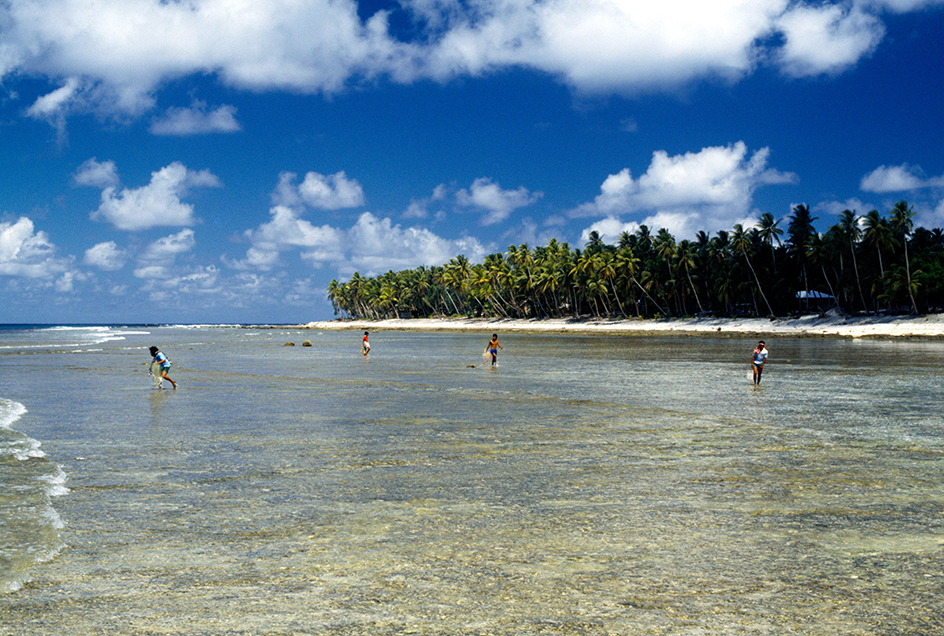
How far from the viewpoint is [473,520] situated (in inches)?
300

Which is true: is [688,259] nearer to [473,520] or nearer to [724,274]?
[724,274]

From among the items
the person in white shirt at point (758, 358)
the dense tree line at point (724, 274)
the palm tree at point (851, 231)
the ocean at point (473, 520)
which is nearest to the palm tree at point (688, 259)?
the dense tree line at point (724, 274)

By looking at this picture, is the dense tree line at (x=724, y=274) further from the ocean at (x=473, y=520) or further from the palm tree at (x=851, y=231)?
the ocean at (x=473, y=520)

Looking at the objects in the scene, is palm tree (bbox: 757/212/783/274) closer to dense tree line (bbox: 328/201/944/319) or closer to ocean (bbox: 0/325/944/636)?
dense tree line (bbox: 328/201/944/319)

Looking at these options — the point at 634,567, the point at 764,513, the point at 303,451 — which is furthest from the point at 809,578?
the point at 303,451

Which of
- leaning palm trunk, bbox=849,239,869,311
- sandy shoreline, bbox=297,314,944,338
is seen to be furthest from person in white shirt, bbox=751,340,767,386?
leaning palm trunk, bbox=849,239,869,311

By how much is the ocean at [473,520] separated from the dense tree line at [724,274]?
69.3m

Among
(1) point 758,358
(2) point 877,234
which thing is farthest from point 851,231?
(1) point 758,358

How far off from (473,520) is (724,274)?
92.4 metres

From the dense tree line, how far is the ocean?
2730 inches

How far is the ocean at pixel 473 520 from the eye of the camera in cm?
520

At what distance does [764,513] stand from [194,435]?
33.5 ft

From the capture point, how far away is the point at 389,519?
302 inches

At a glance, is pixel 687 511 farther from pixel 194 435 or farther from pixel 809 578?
pixel 194 435
